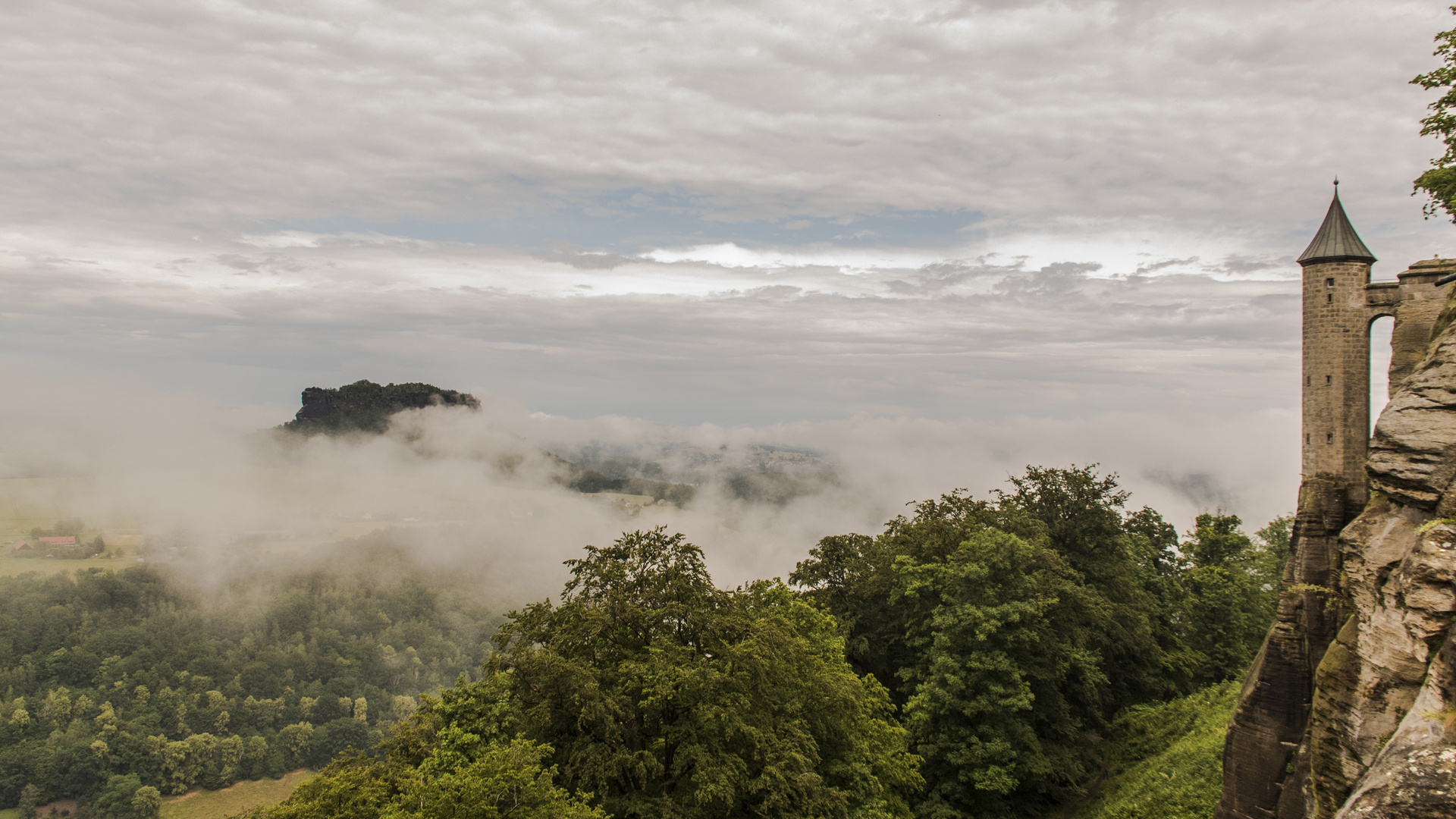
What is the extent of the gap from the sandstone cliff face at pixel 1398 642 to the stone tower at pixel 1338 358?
18.7 feet

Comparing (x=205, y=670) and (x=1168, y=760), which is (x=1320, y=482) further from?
(x=205, y=670)

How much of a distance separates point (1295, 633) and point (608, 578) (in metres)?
20.7

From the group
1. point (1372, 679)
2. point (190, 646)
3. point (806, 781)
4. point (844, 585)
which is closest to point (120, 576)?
point (190, 646)

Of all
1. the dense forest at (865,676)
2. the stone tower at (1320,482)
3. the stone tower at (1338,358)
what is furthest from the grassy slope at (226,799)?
the stone tower at (1338,358)

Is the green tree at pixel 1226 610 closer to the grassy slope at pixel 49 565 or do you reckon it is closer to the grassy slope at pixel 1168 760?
the grassy slope at pixel 1168 760

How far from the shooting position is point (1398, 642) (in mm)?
11375

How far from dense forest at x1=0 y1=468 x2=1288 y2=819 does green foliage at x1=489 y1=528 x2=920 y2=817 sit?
7 centimetres

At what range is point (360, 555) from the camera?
7195 inches

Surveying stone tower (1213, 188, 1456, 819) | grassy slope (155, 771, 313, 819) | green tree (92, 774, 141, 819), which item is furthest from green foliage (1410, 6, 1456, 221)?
green tree (92, 774, 141, 819)

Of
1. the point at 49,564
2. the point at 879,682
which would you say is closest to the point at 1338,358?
the point at 879,682

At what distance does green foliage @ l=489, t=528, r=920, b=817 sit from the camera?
55.4ft

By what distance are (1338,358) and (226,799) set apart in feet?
392

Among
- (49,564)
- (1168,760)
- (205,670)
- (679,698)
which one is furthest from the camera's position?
(49,564)

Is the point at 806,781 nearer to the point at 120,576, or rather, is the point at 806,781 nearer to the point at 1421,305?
the point at 1421,305
